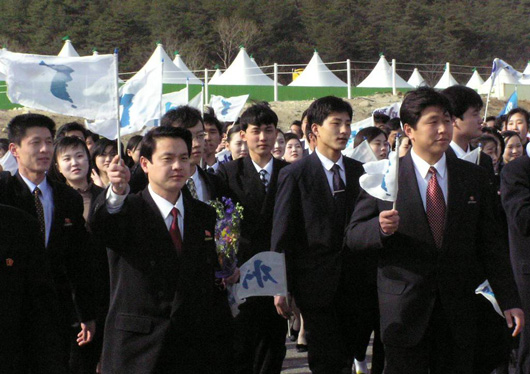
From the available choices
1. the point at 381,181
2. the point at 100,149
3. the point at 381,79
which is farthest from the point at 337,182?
the point at 381,79

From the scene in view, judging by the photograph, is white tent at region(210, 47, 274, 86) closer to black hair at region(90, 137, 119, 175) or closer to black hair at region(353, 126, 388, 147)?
black hair at region(353, 126, 388, 147)

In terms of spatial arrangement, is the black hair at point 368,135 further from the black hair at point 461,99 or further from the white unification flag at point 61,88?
the white unification flag at point 61,88

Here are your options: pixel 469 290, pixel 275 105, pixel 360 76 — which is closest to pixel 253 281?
pixel 469 290

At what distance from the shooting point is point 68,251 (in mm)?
5453

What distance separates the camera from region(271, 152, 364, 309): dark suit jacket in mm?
5773

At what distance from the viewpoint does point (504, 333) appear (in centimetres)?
532

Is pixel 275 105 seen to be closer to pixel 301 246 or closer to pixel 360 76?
pixel 301 246

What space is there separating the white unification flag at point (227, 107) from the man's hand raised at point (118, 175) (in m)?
9.56

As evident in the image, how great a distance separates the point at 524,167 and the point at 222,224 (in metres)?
2.03

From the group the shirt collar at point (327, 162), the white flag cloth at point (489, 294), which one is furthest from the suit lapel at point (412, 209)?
the shirt collar at point (327, 162)

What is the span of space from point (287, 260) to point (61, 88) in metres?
1.83

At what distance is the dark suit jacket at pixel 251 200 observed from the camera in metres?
6.50

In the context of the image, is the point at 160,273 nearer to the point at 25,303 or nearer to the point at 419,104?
the point at 25,303

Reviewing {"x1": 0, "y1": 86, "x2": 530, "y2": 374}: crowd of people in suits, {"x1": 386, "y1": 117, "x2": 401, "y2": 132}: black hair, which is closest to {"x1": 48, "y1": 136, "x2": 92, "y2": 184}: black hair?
{"x1": 0, "y1": 86, "x2": 530, "y2": 374}: crowd of people in suits
